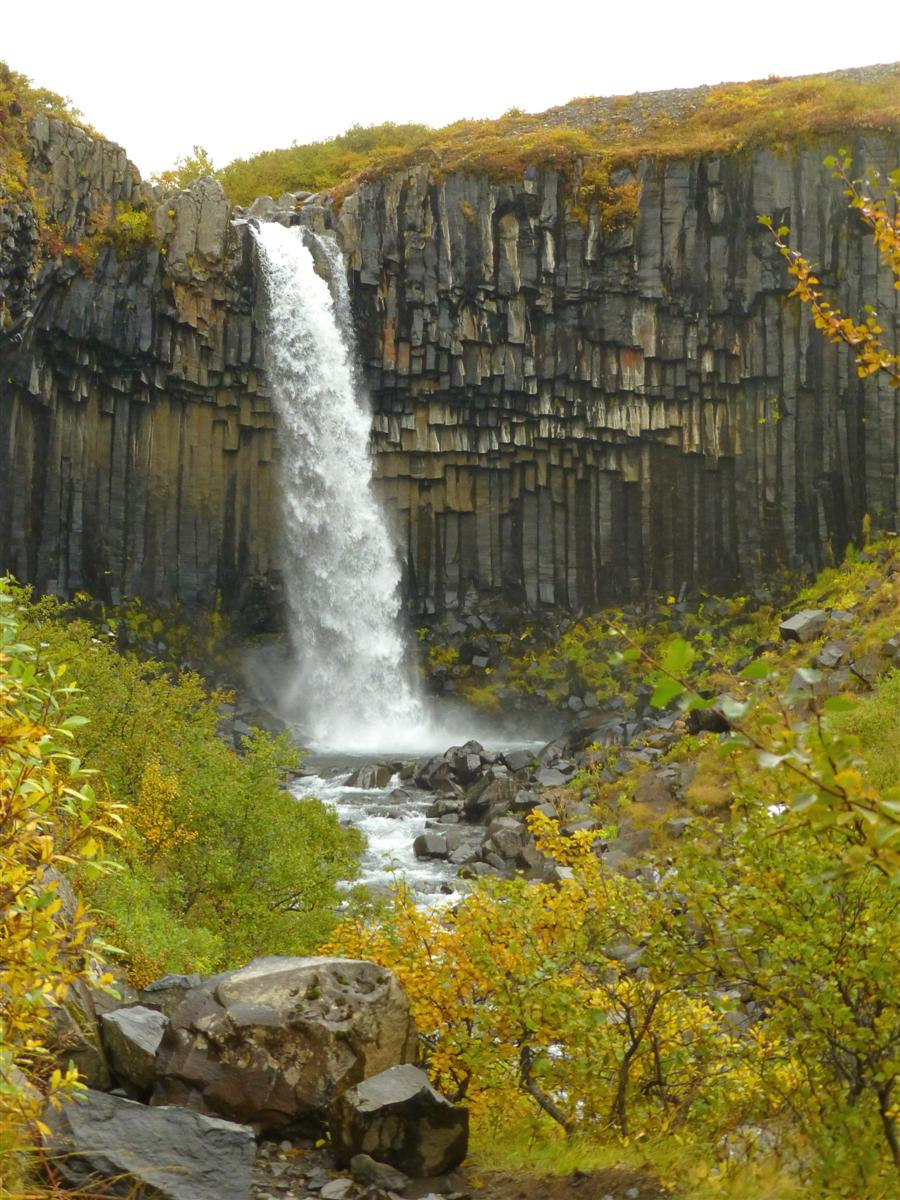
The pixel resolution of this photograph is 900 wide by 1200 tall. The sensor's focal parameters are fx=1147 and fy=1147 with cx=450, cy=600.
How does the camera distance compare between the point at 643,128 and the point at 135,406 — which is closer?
the point at 135,406

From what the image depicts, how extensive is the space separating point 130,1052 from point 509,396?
31.9 m

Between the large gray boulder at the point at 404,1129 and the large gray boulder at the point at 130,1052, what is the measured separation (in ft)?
4.88

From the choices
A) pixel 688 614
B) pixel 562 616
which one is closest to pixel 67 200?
pixel 562 616

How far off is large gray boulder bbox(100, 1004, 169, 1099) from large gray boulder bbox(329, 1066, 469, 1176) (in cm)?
149

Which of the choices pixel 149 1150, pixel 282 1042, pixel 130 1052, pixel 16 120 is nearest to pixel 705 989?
pixel 282 1042

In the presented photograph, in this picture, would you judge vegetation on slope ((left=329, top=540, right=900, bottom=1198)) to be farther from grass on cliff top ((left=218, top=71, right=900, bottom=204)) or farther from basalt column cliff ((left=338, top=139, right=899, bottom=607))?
grass on cliff top ((left=218, top=71, right=900, bottom=204))

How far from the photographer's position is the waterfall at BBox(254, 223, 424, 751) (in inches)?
1448

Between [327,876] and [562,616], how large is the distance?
25.0 m

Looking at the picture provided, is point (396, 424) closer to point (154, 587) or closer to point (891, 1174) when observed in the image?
point (154, 587)

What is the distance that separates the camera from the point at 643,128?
138 ft

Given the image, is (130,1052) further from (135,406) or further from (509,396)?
(509,396)

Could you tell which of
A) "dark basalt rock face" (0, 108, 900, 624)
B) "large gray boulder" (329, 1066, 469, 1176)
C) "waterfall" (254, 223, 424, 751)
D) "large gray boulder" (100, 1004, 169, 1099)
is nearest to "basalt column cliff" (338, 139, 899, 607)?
"dark basalt rock face" (0, 108, 900, 624)

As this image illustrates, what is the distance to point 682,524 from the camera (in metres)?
38.4

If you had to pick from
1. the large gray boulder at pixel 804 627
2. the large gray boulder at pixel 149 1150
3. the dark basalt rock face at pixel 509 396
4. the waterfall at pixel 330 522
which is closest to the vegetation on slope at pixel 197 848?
the large gray boulder at pixel 149 1150
